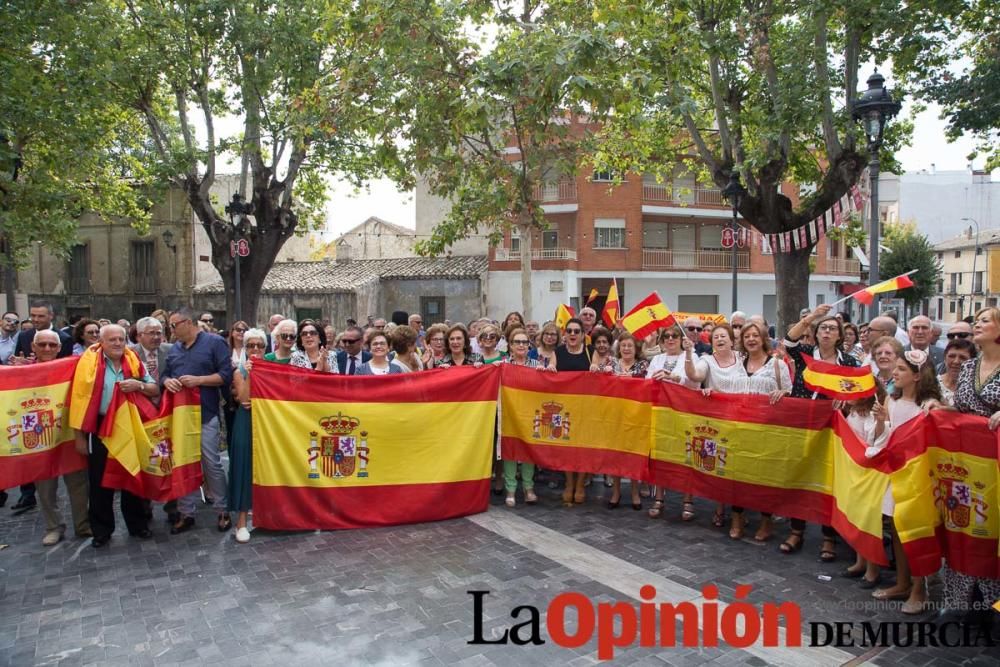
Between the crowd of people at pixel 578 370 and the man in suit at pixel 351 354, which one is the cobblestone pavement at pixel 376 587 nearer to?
the crowd of people at pixel 578 370

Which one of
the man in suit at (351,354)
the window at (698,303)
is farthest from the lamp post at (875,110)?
the window at (698,303)

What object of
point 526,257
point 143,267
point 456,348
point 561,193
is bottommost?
point 456,348

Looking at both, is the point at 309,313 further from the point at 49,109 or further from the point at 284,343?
the point at 284,343

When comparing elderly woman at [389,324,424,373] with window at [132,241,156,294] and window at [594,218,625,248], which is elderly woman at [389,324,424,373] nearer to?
window at [594,218,625,248]

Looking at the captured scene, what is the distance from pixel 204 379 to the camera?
6.26 metres

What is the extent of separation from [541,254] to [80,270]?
70.1ft

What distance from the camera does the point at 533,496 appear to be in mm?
7270

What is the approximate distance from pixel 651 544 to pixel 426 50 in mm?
6832

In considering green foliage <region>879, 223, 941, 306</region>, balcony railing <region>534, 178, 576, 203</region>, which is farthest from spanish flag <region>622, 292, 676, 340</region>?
green foliage <region>879, 223, 941, 306</region>

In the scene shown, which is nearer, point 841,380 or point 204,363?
point 841,380

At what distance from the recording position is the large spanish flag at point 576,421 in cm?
689

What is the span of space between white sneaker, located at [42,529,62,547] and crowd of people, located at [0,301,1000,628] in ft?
0.04

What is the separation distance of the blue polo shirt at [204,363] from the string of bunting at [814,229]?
11.0 metres

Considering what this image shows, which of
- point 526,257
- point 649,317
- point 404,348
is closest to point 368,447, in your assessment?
point 404,348
